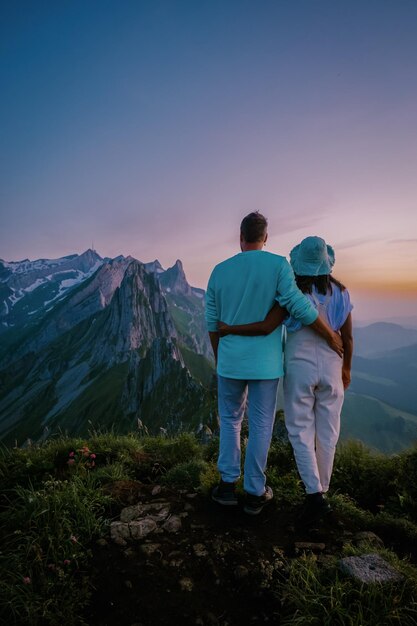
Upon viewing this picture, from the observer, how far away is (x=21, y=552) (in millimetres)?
3297

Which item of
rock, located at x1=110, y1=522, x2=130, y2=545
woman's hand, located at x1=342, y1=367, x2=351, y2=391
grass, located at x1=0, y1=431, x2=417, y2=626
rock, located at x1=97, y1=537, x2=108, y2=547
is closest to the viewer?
grass, located at x1=0, y1=431, x2=417, y2=626

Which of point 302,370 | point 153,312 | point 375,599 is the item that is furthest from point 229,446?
point 153,312

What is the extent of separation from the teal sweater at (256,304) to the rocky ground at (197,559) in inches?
70.9

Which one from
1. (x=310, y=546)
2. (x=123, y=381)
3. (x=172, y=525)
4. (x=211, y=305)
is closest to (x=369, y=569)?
(x=310, y=546)

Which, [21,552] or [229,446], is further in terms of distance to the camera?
[229,446]

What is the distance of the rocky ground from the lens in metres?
2.98

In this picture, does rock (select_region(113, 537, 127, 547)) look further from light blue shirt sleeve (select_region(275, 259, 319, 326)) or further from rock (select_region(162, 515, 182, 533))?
light blue shirt sleeve (select_region(275, 259, 319, 326))

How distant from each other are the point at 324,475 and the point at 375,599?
5.81ft

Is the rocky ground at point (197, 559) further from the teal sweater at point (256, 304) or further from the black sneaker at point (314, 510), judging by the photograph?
the teal sweater at point (256, 304)

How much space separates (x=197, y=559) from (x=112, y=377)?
13459 cm

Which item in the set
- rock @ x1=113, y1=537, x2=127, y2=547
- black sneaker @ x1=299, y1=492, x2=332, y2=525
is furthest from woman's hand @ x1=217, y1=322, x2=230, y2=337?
rock @ x1=113, y1=537, x2=127, y2=547

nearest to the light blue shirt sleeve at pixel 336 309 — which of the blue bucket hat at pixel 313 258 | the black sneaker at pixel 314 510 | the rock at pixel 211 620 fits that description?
the blue bucket hat at pixel 313 258

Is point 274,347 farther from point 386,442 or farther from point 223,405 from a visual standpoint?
point 386,442

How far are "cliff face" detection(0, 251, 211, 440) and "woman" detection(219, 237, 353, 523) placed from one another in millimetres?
57697
